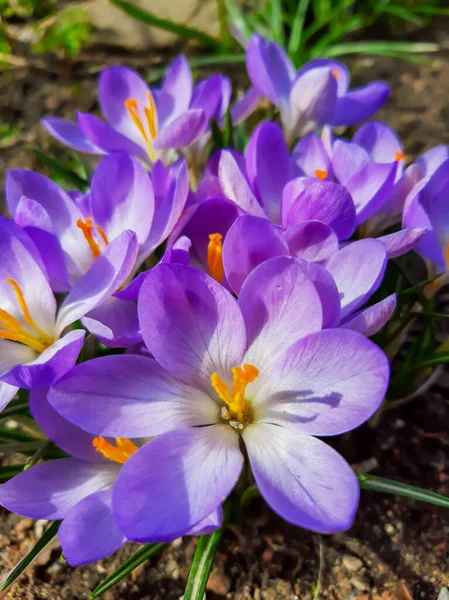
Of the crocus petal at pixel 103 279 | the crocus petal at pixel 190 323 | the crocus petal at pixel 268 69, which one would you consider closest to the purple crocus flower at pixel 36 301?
the crocus petal at pixel 103 279

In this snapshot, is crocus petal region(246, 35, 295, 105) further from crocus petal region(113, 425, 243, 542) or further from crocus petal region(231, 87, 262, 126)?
crocus petal region(113, 425, 243, 542)

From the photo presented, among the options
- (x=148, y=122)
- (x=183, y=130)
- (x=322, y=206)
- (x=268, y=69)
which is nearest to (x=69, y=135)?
(x=148, y=122)

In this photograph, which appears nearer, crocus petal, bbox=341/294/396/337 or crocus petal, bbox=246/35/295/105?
crocus petal, bbox=341/294/396/337

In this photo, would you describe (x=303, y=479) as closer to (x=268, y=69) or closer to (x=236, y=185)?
(x=236, y=185)

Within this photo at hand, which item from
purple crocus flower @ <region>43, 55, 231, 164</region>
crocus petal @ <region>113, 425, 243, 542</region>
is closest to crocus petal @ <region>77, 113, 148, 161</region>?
purple crocus flower @ <region>43, 55, 231, 164</region>

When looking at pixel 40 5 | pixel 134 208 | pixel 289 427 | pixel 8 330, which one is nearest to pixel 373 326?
pixel 289 427

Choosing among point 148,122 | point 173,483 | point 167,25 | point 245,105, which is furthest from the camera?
point 167,25

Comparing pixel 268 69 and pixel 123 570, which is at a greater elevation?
pixel 268 69
